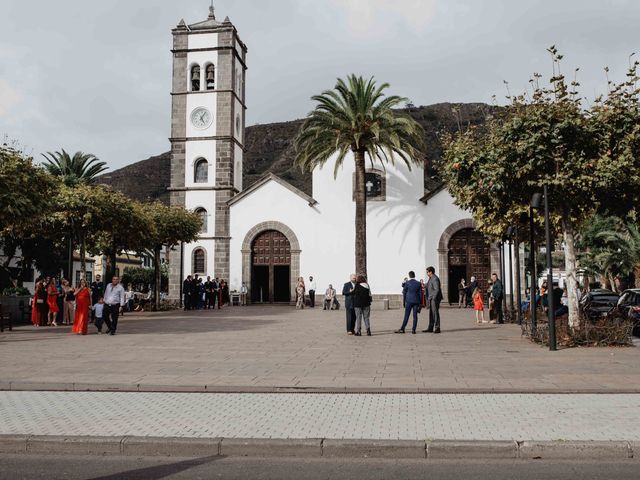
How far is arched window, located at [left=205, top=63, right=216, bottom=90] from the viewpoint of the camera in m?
41.6

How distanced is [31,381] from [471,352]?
8.22 m

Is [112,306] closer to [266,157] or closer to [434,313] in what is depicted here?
[434,313]

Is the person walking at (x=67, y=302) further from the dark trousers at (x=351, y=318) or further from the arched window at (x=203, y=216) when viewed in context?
the arched window at (x=203, y=216)

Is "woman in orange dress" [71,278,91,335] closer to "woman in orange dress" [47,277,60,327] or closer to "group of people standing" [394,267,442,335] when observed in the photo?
"woman in orange dress" [47,277,60,327]

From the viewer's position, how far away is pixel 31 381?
9.48 metres

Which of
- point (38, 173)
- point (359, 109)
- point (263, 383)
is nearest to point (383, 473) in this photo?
point (263, 383)

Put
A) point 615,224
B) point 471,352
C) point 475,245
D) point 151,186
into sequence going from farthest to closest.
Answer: point 151,186 → point 615,224 → point 475,245 → point 471,352

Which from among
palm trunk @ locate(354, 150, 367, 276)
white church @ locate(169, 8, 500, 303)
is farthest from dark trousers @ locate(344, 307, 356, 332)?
white church @ locate(169, 8, 500, 303)

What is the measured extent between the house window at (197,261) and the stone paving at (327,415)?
30888mm

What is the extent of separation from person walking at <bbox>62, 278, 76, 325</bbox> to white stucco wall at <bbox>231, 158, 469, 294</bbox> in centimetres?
1589

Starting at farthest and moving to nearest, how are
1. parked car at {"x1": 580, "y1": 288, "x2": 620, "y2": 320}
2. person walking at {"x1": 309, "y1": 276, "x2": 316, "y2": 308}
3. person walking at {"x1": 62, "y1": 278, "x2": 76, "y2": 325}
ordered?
person walking at {"x1": 309, "y1": 276, "x2": 316, "y2": 308} < person walking at {"x1": 62, "y1": 278, "x2": 76, "y2": 325} < parked car at {"x1": 580, "y1": 288, "x2": 620, "y2": 320}

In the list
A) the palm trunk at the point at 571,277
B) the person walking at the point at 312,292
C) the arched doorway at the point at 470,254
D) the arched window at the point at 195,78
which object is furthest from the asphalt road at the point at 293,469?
the arched window at the point at 195,78

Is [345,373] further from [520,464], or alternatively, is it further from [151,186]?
[151,186]

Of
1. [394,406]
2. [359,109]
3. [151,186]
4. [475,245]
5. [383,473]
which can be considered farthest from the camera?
[151,186]
